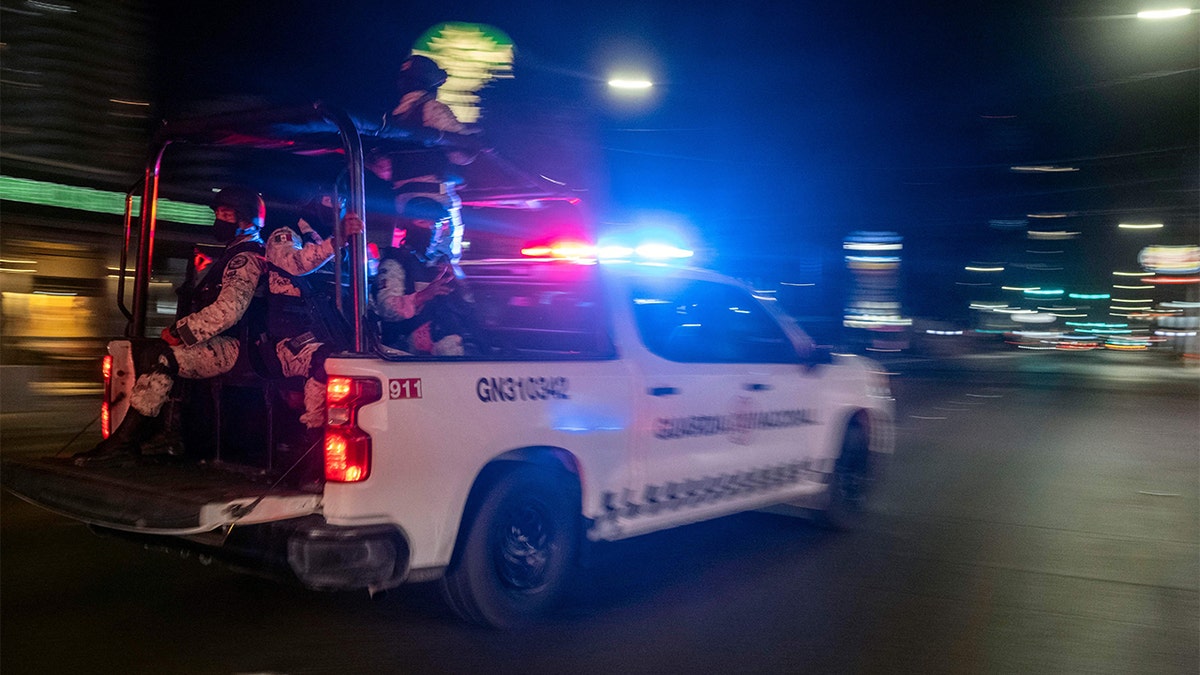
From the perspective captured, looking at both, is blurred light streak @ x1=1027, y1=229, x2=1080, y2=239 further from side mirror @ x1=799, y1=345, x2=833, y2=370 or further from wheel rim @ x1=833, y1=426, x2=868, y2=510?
side mirror @ x1=799, y1=345, x2=833, y2=370

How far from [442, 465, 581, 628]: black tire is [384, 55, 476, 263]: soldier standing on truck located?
1.55 meters

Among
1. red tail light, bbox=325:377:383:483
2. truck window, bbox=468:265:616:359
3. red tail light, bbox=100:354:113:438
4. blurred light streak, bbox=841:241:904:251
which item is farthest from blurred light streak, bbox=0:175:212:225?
blurred light streak, bbox=841:241:904:251

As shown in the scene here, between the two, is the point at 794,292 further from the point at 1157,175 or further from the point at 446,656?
the point at 446,656

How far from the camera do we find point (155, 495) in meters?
4.24

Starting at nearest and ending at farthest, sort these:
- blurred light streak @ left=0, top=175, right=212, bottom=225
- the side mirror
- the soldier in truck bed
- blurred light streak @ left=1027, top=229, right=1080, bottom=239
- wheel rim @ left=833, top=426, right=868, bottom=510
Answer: the soldier in truck bed
the side mirror
wheel rim @ left=833, top=426, right=868, bottom=510
blurred light streak @ left=0, top=175, right=212, bottom=225
blurred light streak @ left=1027, top=229, right=1080, bottom=239

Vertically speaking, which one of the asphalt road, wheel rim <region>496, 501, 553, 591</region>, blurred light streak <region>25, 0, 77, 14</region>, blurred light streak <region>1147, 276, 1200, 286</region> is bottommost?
the asphalt road

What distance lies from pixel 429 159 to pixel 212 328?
4.73 feet

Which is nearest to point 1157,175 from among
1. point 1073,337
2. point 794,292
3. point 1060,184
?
point 1060,184

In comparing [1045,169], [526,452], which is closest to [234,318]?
[526,452]

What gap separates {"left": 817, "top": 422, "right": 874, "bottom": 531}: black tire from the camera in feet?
24.1

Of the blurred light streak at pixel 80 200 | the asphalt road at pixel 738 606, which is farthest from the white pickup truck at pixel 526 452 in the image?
the blurred light streak at pixel 80 200

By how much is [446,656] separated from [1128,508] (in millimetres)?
6679

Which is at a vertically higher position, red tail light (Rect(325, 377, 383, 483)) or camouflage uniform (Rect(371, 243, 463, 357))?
camouflage uniform (Rect(371, 243, 463, 357))

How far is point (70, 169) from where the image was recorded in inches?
514
